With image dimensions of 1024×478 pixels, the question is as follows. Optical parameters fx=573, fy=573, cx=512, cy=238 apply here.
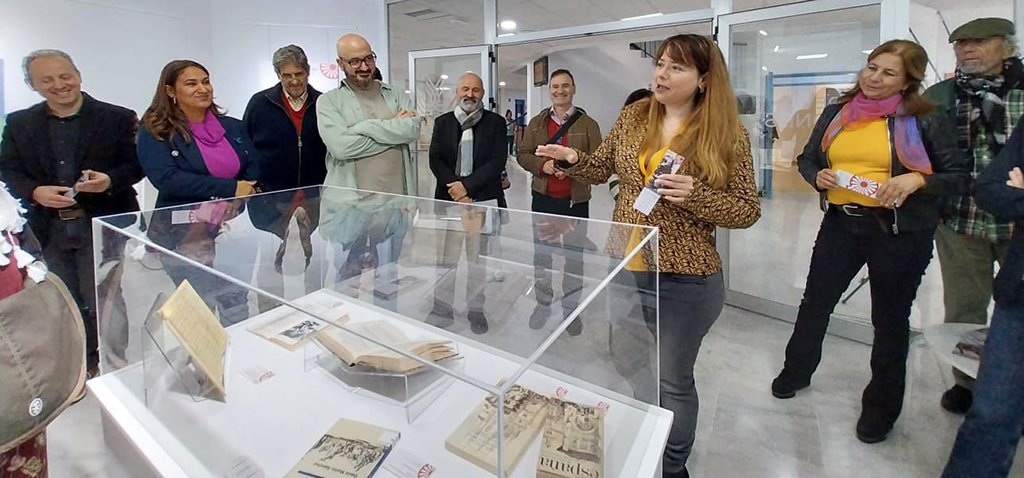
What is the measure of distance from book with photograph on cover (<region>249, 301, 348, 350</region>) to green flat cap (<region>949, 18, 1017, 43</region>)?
2727mm

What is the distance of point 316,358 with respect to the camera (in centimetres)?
125

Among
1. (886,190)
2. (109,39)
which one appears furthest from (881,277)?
(109,39)

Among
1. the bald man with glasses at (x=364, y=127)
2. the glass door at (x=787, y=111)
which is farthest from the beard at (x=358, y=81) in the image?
the glass door at (x=787, y=111)

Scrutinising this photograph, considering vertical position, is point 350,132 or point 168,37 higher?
point 168,37

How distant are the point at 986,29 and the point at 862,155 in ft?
2.79

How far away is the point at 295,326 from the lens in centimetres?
125

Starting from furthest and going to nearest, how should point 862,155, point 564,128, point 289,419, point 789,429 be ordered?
point 564,128 → point 789,429 → point 862,155 → point 289,419

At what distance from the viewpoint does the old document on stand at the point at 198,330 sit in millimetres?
1115

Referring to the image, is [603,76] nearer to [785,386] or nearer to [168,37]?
[168,37]

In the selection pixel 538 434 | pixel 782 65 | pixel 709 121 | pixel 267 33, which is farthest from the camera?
pixel 267 33

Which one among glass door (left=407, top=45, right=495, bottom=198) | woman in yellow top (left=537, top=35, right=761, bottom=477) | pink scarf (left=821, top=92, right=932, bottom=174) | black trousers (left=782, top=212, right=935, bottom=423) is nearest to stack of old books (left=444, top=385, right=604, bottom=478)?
woman in yellow top (left=537, top=35, right=761, bottom=477)

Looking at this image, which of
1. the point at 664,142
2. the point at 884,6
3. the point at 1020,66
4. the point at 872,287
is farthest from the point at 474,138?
the point at 1020,66

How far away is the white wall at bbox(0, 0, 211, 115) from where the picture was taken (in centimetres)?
435

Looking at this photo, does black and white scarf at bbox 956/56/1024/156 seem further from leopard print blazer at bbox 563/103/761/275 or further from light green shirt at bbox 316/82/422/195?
light green shirt at bbox 316/82/422/195
